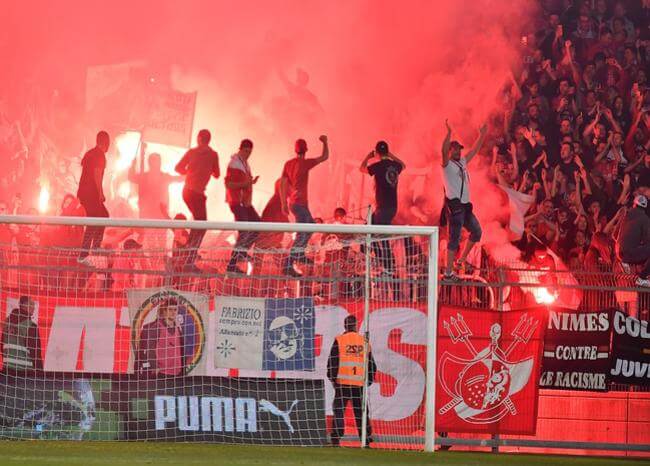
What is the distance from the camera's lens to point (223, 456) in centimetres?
888

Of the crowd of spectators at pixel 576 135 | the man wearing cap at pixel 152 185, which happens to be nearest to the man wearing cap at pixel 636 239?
the crowd of spectators at pixel 576 135

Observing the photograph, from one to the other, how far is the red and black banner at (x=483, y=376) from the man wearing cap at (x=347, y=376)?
89 cm

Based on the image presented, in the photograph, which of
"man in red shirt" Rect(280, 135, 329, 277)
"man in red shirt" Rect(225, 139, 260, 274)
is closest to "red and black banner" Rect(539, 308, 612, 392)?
"man in red shirt" Rect(280, 135, 329, 277)

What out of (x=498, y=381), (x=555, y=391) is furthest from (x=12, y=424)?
(x=555, y=391)

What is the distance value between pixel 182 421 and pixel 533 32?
1288 cm

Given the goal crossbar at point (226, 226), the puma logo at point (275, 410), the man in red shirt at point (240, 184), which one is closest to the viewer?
the goal crossbar at point (226, 226)

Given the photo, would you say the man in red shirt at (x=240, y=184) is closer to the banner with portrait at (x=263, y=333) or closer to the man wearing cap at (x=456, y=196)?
the man wearing cap at (x=456, y=196)

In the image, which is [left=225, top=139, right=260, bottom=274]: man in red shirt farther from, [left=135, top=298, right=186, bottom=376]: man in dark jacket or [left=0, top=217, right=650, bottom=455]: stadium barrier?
[left=135, top=298, right=186, bottom=376]: man in dark jacket

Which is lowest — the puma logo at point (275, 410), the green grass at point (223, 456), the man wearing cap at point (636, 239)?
the green grass at point (223, 456)

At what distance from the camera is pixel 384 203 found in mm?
13891

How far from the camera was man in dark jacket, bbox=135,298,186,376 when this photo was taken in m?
10.5

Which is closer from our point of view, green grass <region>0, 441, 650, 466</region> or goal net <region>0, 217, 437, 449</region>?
green grass <region>0, 441, 650, 466</region>

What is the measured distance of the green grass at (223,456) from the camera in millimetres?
8273

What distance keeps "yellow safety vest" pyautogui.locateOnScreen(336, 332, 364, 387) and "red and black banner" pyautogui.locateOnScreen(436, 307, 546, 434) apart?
3.02ft
